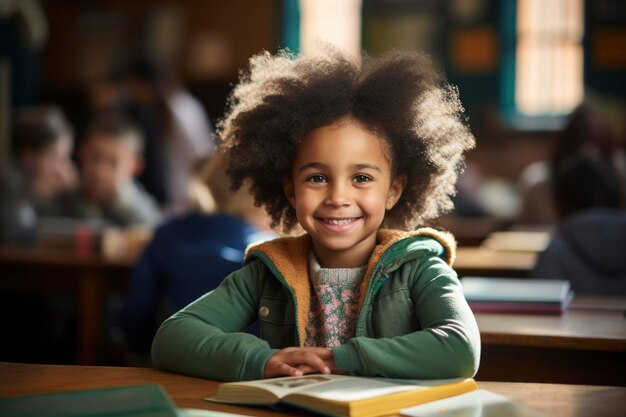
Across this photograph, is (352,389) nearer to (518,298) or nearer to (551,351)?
(551,351)

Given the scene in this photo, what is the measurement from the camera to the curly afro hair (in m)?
1.62

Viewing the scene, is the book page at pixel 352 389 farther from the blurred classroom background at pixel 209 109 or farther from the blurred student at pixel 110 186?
the blurred student at pixel 110 186

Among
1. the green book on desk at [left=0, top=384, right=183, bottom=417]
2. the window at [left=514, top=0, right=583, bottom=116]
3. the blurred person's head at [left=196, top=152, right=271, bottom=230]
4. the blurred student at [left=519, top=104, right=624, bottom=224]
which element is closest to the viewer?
the green book on desk at [left=0, top=384, right=183, bottom=417]

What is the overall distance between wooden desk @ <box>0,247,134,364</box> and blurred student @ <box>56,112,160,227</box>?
2.55 ft

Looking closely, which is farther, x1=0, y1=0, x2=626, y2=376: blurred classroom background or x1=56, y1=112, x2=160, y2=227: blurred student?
x1=56, y1=112, x2=160, y2=227: blurred student

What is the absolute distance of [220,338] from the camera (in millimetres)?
1476

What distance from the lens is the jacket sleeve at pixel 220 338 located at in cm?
142

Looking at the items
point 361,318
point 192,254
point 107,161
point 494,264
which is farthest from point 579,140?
point 361,318

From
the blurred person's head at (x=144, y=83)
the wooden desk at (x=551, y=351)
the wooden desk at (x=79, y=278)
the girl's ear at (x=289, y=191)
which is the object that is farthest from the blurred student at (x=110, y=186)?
the girl's ear at (x=289, y=191)

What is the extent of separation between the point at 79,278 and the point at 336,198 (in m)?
2.77

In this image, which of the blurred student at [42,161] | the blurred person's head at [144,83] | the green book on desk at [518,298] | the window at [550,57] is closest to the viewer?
the green book on desk at [518,298]

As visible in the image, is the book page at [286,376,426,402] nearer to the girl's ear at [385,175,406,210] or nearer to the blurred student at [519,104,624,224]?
the girl's ear at [385,175,406,210]

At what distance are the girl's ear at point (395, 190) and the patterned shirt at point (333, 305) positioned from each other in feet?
0.46

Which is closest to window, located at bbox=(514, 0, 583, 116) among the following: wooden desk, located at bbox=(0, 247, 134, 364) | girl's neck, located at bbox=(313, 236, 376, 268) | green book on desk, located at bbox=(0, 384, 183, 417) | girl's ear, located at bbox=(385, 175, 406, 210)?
wooden desk, located at bbox=(0, 247, 134, 364)
